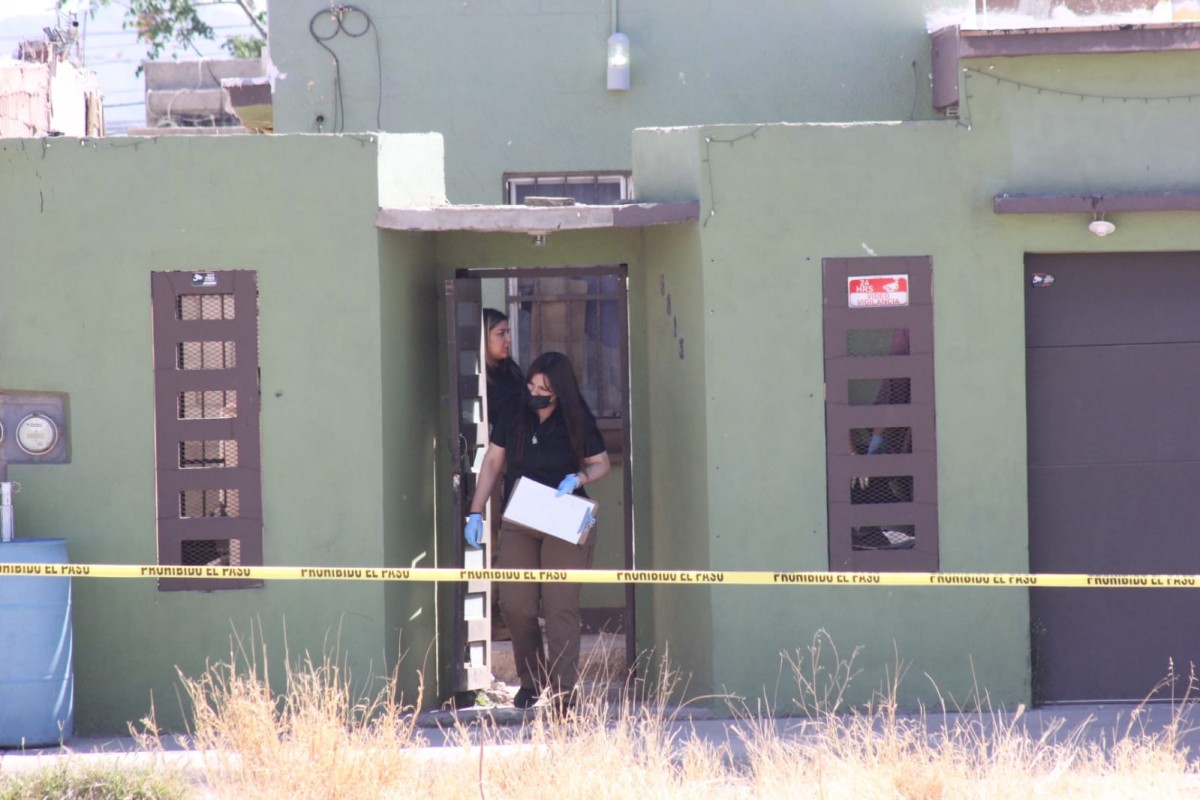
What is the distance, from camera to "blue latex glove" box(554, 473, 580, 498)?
7618 millimetres

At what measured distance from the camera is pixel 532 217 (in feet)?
24.5

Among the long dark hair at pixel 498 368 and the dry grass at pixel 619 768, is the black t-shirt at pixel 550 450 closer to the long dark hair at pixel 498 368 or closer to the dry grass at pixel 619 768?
the long dark hair at pixel 498 368

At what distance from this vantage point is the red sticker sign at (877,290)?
7.50 m

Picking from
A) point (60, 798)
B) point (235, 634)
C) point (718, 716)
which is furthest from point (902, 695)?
point (60, 798)

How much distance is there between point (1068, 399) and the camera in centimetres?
772

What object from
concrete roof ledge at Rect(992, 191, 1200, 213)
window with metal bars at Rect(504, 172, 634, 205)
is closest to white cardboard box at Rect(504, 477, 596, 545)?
concrete roof ledge at Rect(992, 191, 1200, 213)

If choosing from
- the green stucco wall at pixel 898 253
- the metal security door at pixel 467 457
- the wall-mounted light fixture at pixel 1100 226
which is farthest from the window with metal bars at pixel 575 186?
the wall-mounted light fixture at pixel 1100 226

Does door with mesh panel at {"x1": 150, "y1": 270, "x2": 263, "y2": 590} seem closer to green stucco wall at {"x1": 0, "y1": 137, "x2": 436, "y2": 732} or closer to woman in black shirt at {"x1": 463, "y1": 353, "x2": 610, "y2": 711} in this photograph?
green stucco wall at {"x1": 0, "y1": 137, "x2": 436, "y2": 732}

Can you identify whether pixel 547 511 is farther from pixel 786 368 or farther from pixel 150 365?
pixel 150 365

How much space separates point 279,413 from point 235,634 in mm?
1144

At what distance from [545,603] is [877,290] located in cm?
237

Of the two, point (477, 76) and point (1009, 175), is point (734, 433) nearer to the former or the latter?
point (1009, 175)

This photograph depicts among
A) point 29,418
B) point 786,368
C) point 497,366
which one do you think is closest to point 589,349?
point 497,366

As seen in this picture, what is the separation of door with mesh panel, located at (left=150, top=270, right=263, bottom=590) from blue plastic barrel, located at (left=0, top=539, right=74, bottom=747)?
576 millimetres
